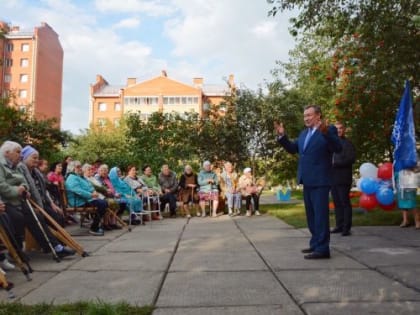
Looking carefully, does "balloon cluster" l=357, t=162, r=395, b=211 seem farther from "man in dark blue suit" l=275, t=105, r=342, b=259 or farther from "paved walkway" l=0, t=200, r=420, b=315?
"man in dark blue suit" l=275, t=105, r=342, b=259

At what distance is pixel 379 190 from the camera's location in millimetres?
11484

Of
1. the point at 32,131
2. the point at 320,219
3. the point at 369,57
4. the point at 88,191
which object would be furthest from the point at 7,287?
the point at 32,131

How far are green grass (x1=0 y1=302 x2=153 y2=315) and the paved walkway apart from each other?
0.20 m

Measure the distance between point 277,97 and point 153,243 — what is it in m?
10.9

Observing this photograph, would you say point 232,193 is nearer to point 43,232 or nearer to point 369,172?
point 369,172

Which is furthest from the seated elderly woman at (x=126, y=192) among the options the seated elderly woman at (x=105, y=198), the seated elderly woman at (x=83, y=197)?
the seated elderly woman at (x=83, y=197)

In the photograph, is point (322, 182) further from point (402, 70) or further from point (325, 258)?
point (402, 70)

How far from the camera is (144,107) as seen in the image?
80.8 metres

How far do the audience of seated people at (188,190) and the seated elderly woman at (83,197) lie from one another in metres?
4.87

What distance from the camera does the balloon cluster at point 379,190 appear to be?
1134cm

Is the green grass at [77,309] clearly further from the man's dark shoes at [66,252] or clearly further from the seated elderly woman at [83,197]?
the seated elderly woman at [83,197]

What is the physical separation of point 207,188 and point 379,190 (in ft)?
16.1

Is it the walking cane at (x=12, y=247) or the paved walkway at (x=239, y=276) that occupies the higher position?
the walking cane at (x=12, y=247)

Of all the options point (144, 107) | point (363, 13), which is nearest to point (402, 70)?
point (363, 13)
